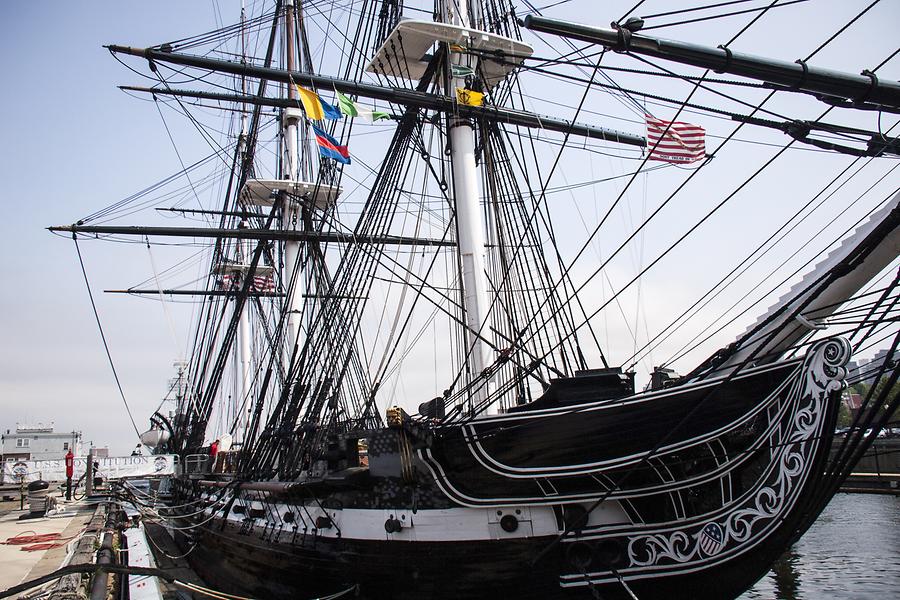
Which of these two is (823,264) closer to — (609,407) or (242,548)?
(609,407)

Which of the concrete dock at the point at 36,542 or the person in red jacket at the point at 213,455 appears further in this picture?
the person in red jacket at the point at 213,455

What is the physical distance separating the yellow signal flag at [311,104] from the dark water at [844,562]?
45.0ft

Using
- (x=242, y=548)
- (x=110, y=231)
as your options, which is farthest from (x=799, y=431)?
(x=110, y=231)

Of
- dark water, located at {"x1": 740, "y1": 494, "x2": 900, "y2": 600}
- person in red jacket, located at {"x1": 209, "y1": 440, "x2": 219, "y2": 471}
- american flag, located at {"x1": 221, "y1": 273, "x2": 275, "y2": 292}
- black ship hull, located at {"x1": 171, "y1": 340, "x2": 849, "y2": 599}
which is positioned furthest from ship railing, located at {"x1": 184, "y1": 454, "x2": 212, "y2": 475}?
dark water, located at {"x1": 740, "y1": 494, "x2": 900, "y2": 600}

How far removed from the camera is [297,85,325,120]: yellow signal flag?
50.4ft

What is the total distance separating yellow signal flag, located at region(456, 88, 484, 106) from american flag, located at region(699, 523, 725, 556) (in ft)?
33.9

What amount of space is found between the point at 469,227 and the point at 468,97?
3.07 meters

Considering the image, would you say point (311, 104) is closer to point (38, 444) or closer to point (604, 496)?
point (604, 496)

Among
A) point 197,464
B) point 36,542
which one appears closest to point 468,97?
point 36,542

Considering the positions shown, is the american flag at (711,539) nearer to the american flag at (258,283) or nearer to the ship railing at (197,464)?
the ship railing at (197,464)

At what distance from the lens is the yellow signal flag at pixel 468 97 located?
49.0ft

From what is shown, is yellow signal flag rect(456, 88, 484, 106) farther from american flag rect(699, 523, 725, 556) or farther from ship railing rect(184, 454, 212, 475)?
ship railing rect(184, 454, 212, 475)

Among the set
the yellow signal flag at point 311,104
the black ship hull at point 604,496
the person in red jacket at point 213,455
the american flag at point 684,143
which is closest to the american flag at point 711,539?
the black ship hull at point 604,496

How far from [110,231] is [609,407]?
21698 mm
